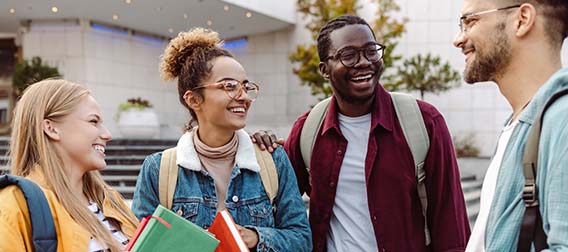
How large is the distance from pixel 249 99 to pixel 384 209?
0.80 metres

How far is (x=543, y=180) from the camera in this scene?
55.0 inches

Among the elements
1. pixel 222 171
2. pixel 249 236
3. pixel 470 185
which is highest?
pixel 222 171

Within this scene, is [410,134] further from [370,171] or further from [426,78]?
[426,78]

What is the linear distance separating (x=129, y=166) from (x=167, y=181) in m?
9.88

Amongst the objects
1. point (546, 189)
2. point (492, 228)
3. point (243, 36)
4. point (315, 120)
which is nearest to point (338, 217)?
point (315, 120)

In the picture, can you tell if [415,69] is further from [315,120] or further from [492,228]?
[492,228]

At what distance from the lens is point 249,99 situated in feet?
8.49

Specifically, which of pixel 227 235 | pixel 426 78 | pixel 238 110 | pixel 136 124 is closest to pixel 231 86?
pixel 238 110

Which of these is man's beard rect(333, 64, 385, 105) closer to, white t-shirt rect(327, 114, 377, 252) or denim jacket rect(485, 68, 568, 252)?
white t-shirt rect(327, 114, 377, 252)

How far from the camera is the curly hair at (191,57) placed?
2.61 metres

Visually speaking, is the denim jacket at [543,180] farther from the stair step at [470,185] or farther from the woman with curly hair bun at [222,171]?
the stair step at [470,185]

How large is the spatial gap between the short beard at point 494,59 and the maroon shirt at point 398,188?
0.93m

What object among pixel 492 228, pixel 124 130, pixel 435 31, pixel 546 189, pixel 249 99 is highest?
pixel 435 31

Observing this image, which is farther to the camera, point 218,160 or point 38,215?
point 218,160
